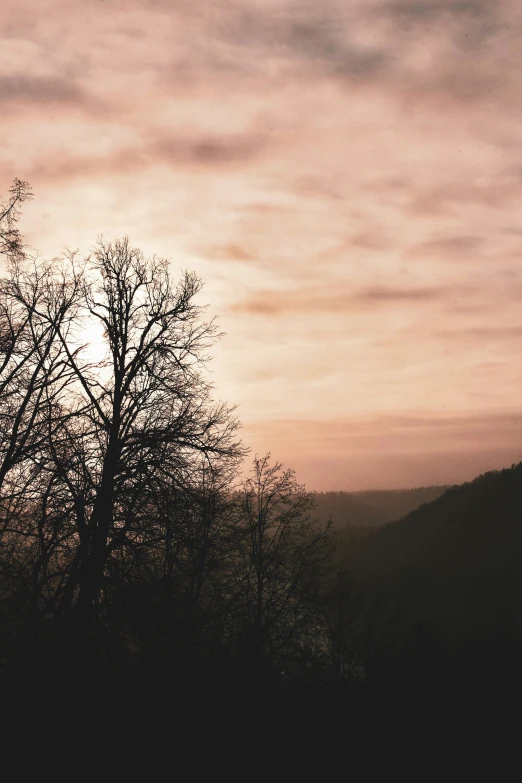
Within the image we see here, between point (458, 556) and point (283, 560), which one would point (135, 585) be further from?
point (458, 556)

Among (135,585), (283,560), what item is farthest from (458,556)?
(135,585)

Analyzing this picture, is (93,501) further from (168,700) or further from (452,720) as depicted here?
(452,720)

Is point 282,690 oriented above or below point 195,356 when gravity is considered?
below

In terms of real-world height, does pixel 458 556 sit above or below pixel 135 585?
below

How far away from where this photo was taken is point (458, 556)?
5084 inches

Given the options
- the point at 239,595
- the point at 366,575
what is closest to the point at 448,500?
the point at 366,575

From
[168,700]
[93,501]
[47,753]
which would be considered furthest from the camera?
[93,501]

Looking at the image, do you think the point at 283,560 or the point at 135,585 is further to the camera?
the point at 283,560

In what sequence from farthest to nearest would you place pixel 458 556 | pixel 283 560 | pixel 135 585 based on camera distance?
1. pixel 458 556
2. pixel 283 560
3. pixel 135 585

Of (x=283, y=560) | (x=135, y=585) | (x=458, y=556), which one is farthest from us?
(x=458, y=556)

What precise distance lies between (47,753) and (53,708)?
0.69 metres

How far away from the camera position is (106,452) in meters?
15.1

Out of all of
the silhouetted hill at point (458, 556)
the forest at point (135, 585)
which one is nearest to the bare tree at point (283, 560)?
the forest at point (135, 585)

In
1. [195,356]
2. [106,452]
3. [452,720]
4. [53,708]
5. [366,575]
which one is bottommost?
[366,575]
